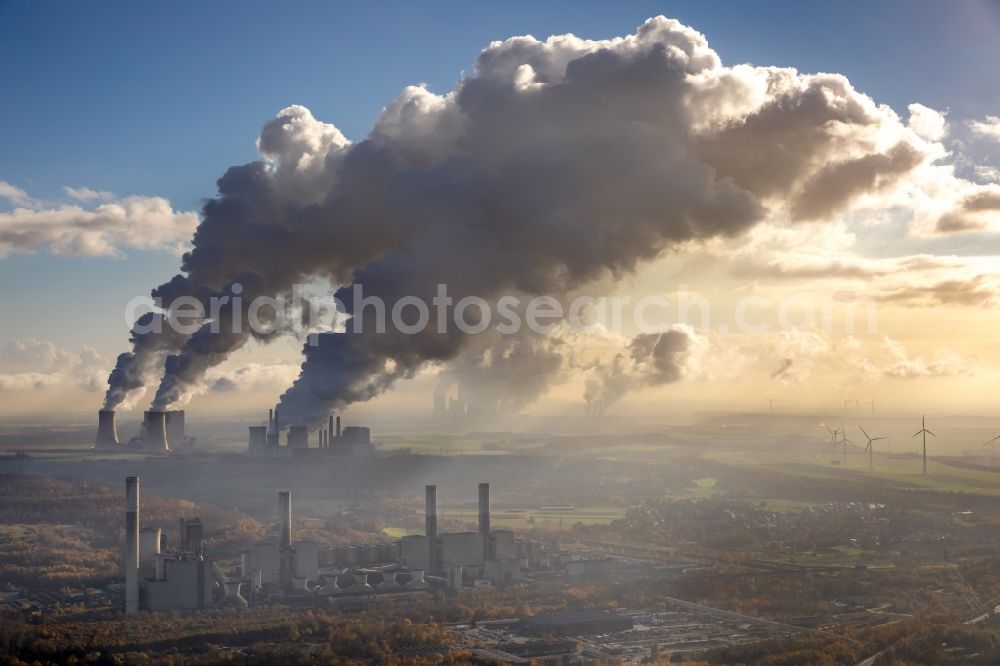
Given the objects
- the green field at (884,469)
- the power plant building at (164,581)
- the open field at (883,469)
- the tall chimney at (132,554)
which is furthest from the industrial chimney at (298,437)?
the green field at (884,469)

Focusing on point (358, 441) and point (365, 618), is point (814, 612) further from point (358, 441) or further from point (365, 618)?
point (358, 441)

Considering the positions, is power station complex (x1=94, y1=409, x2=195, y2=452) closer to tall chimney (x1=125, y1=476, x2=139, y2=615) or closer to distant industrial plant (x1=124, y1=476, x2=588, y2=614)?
distant industrial plant (x1=124, y1=476, x2=588, y2=614)

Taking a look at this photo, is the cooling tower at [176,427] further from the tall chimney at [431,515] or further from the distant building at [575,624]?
the distant building at [575,624]

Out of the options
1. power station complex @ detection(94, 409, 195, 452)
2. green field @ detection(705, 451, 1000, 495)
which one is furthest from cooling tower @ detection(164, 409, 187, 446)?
green field @ detection(705, 451, 1000, 495)

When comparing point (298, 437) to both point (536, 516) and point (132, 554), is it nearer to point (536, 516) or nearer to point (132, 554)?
point (536, 516)

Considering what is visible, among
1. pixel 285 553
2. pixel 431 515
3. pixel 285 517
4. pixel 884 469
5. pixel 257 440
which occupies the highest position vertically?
pixel 257 440

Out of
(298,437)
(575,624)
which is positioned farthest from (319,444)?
(575,624)
